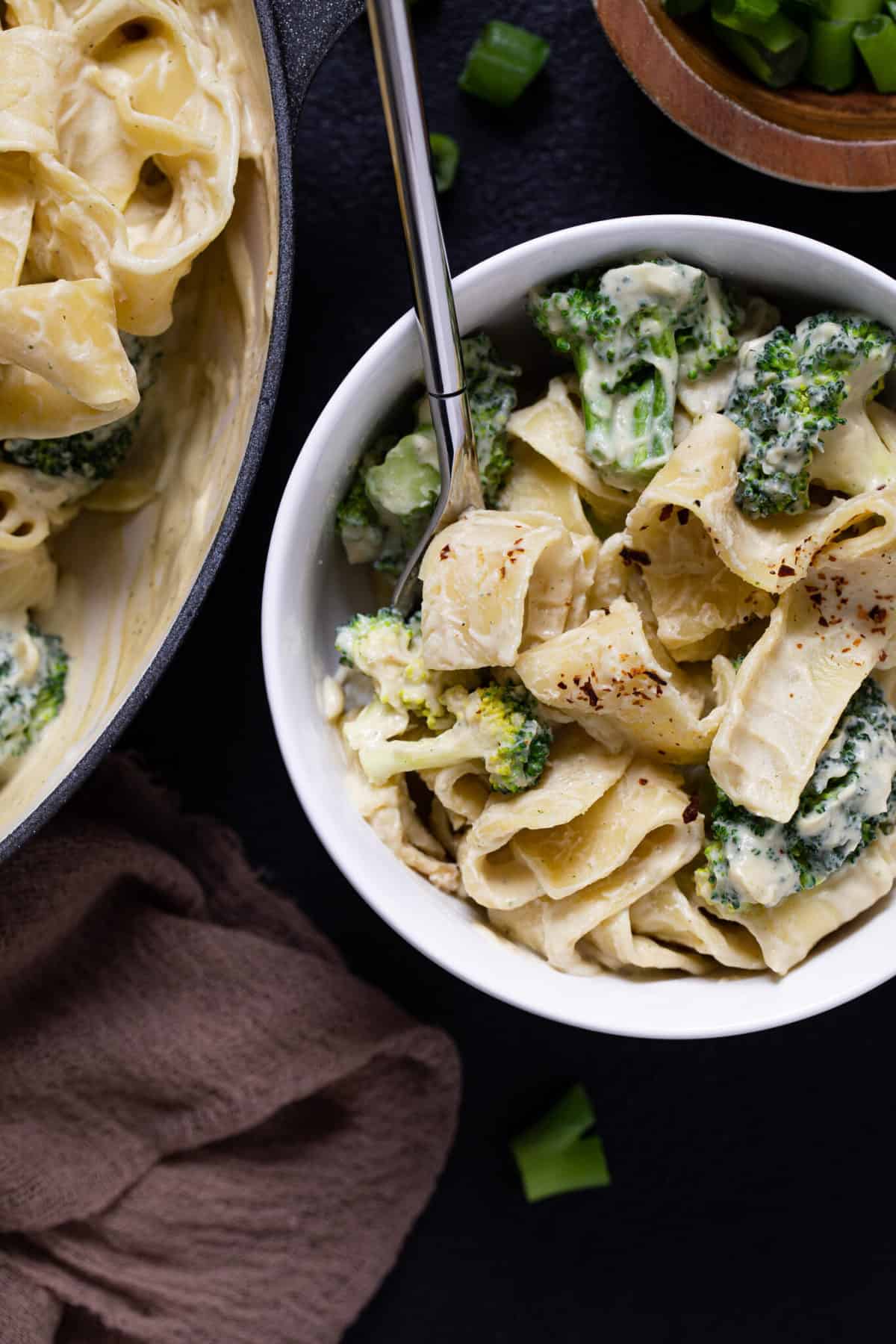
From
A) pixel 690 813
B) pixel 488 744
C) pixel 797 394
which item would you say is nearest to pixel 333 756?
pixel 488 744

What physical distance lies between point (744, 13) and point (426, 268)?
2.55 feet

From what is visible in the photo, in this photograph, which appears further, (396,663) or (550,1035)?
(550,1035)

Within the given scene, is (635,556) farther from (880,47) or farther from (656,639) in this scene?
(880,47)

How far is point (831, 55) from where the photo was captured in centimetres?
219

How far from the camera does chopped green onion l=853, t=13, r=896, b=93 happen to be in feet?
7.07

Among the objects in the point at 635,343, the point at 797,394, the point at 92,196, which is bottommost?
the point at 797,394

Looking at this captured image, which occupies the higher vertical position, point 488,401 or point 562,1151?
point 488,401

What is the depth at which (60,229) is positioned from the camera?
6.56 ft

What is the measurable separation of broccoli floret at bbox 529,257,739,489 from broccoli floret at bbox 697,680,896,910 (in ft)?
1.64

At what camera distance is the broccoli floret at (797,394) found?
1861mm

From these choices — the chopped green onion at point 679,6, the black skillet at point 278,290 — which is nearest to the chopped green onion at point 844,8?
the chopped green onion at point 679,6

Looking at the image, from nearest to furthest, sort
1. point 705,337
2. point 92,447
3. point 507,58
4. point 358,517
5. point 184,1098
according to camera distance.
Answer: point 705,337
point 358,517
point 92,447
point 507,58
point 184,1098

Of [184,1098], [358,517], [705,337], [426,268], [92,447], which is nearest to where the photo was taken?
[426,268]

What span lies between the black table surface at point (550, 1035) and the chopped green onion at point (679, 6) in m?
0.24
